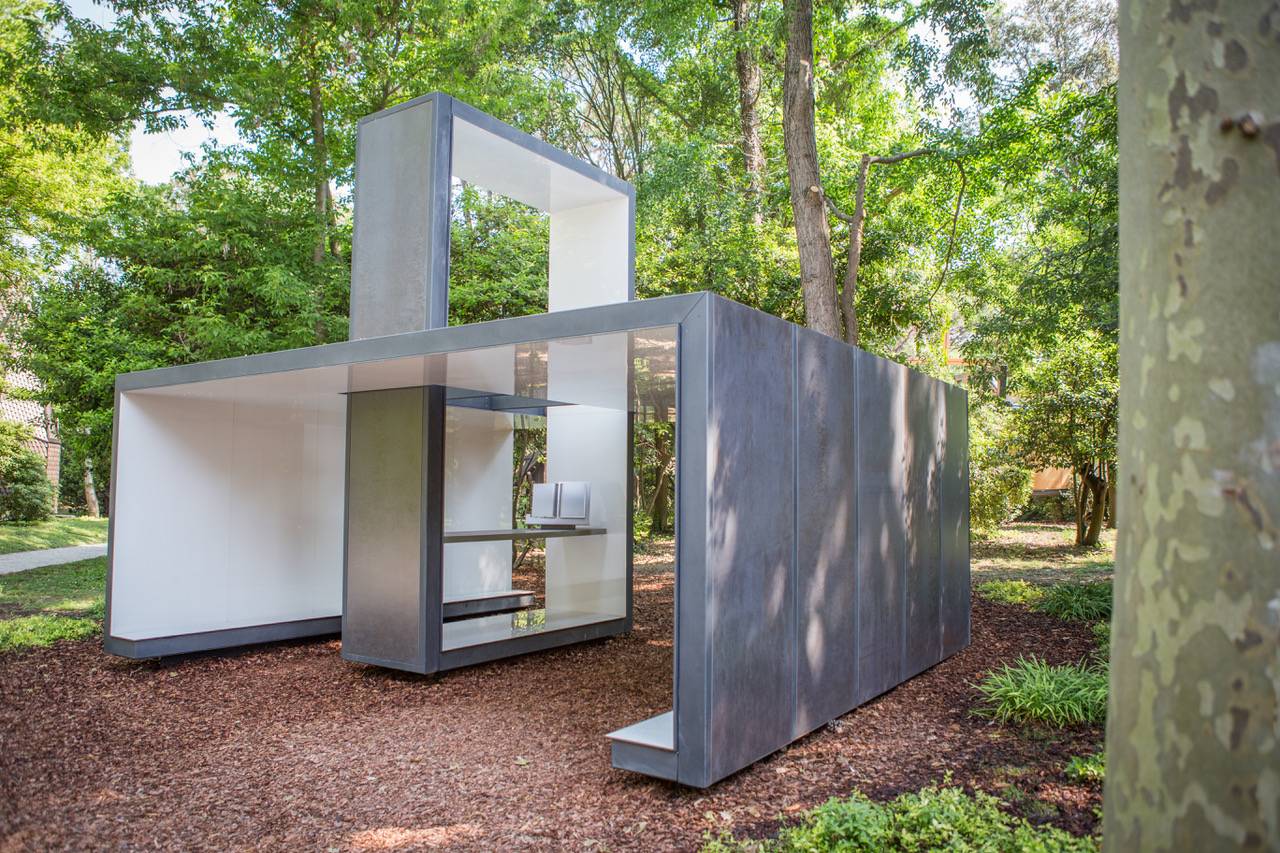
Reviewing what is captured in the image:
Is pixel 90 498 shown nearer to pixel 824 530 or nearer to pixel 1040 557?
pixel 1040 557

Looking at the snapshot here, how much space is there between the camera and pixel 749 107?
15555 millimetres

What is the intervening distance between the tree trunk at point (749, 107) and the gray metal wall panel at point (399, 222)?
858 centimetres

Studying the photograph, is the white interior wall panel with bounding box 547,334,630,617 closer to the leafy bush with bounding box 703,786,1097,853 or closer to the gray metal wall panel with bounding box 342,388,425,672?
the gray metal wall panel with bounding box 342,388,425,672

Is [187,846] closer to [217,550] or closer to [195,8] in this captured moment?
[217,550]

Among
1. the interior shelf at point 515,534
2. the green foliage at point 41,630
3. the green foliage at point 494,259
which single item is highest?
the green foliage at point 494,259

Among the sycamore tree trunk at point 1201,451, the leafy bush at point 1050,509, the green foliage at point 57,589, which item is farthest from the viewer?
the leafy bush at point 1050,509

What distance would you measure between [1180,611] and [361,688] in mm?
6024

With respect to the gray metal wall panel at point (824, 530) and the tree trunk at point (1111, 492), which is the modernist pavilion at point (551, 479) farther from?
the tree trunk at point (1111, 492)

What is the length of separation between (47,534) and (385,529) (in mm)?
16195

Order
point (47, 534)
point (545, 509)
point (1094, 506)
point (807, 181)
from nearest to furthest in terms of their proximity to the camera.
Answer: point (545, 509), point (807, 181), point (1094, 506), point (47, 534)

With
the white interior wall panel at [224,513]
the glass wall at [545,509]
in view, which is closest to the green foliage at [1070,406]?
the glass wall at [545,509]

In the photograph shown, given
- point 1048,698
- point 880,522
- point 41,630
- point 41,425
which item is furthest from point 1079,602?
point 41,425

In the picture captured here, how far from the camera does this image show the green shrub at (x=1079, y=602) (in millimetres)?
8961

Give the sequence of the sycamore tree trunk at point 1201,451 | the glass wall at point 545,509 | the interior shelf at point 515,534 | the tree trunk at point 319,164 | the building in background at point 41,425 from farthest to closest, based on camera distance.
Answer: the building in background at point 41,425, the tree trunk at point 319,164, the glass wall at point 545,509, the interior shelf at point 515,534, the sycamore tree trunk at point 1201,451
